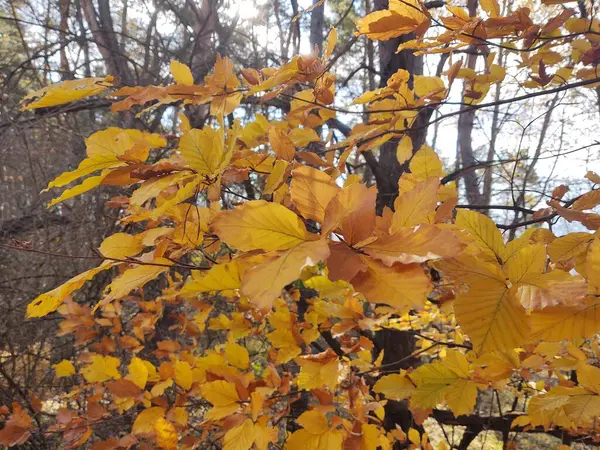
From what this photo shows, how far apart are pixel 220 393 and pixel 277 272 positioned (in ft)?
2.50

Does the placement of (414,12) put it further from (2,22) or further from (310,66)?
(2,22)

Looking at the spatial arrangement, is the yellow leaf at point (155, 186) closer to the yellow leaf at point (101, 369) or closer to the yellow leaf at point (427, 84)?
the yellow leaf at point (427, 84)

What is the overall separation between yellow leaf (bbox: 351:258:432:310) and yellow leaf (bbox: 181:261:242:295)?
1.06 ft

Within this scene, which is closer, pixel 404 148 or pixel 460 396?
pixel 460 396

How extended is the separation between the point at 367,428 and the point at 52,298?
0.81 meters

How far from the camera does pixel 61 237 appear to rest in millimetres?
2732

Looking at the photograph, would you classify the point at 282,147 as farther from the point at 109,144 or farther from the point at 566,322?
the point at 566,322

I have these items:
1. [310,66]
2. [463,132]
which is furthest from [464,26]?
[463,132]

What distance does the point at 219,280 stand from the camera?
658 mm

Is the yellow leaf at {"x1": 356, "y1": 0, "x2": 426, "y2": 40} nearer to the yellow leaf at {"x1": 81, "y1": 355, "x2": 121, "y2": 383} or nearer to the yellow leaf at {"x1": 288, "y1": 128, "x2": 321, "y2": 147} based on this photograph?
the yellow leaf at {"x1": 288, "y1": 128, "x2": 321, "y2": 147}

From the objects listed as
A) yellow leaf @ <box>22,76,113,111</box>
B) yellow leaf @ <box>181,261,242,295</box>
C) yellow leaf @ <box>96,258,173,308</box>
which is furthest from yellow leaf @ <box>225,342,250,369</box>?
Result: yellow leaf @ <box>22,76,113,111</box>

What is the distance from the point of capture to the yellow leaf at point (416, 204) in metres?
0.39

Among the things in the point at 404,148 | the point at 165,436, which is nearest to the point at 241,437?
the point at 165,436

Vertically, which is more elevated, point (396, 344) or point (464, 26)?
point (464, 26)
